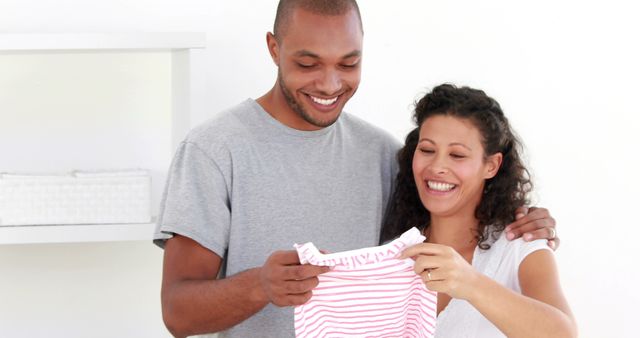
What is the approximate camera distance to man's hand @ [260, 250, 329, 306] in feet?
5.62

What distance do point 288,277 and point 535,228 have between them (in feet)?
1.99

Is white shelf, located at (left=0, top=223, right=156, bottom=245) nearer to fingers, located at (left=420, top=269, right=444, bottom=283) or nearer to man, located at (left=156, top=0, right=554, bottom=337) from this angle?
man, located at (left=156, top=0, right=554, bottom=337)

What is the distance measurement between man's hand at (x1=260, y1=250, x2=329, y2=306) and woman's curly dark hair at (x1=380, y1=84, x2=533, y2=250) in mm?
535

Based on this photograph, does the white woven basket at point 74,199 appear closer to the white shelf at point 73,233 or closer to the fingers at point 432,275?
the white shelf at point 73,233

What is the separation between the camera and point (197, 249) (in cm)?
203

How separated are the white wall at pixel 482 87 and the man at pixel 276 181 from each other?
81 centimetres

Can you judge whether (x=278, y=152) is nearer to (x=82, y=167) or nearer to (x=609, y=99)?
(x=82, y=167)

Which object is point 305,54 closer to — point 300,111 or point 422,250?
point 300,111

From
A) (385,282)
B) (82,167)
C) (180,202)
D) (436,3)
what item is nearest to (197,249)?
(180,202)

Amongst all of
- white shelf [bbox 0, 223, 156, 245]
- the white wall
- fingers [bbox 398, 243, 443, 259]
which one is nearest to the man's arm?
fingers [bbox 398, 243, 443, 259]

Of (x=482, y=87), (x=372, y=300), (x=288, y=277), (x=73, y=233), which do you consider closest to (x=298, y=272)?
(x=288, y=277)

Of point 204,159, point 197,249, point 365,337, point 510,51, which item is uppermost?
point 510,51

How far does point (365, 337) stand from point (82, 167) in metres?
1.37

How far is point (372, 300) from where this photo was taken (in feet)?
6.07
